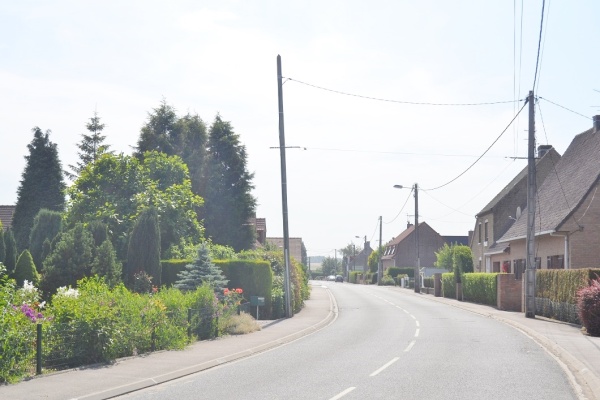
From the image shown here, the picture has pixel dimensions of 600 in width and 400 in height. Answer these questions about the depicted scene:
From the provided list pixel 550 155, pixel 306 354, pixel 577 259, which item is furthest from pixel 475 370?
pixel 550 155

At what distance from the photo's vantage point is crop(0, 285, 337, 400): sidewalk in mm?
11344

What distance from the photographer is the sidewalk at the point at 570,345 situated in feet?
42.6

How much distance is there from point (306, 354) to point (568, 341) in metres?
7.62

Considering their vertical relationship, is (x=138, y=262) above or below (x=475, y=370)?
above

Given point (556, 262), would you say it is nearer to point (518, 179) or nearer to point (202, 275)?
point (202, 275)

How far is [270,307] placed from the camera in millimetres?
29969

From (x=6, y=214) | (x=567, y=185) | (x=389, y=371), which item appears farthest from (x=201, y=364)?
(x=6, y=214)

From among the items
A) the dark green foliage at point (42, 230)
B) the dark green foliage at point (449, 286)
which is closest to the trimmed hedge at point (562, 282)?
the dark green foliage at point (449, 286)

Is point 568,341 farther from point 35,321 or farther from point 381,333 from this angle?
point 35,321

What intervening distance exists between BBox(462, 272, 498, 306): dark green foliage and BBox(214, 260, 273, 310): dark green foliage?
1370 centimetres

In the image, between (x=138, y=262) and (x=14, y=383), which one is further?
(x=138, y=262)

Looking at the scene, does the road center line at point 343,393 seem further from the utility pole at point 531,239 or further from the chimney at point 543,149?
the chimney at point 543,149

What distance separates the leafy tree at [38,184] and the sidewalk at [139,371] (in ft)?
118

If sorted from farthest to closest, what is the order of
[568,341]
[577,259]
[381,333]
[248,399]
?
1. [577,259]
2. [381,333]
3. [568,341]
4. [248,399]
